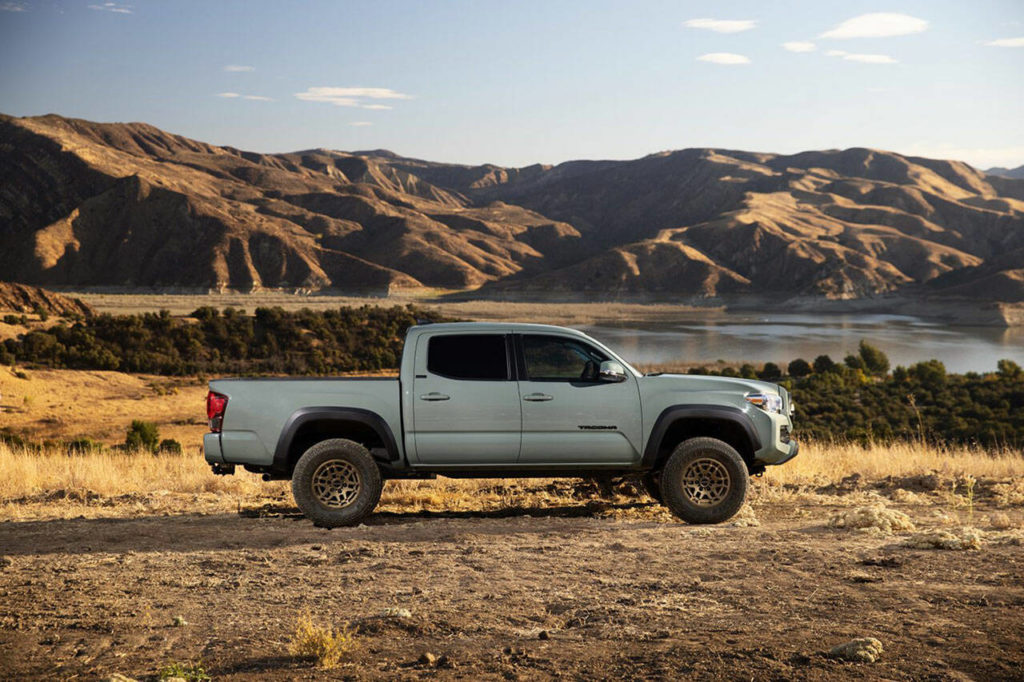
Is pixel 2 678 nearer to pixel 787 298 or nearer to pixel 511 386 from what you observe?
pixel 511 386

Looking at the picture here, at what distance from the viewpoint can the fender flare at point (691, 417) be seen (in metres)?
8.55

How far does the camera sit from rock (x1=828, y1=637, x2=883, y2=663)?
5.07 m

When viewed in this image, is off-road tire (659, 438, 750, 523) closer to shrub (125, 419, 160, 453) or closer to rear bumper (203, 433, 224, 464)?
rear bumper (203, 433, 224, 464)

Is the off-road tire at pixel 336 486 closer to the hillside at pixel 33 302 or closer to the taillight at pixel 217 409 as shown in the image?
the taillight at pixel 217 409

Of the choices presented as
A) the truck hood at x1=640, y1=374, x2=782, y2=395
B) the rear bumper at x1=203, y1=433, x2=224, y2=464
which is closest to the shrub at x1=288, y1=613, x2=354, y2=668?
the rear bumper at x1=203, y1=433, x2=224, y2=464

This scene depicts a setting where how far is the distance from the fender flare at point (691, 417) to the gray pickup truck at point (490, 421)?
1 cm

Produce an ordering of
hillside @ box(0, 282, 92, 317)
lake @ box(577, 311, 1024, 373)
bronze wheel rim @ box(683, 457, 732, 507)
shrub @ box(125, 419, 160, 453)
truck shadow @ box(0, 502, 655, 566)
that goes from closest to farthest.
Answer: truck shadow @ box(0, 502, 655, 566), bronze wheel rim @ box(683, 457, 732, 507), shrub @ box(125, 419, 160, 453), hillside @ box(0, 282, 92, 317), lake @ box(577, 311, 1024, 373)

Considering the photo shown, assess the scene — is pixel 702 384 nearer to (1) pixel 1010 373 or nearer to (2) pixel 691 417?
(2) pixel 691 417

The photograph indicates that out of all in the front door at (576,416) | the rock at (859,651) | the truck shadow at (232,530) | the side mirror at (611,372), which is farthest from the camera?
the front door at (576,416)

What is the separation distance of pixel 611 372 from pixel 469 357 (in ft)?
4.19

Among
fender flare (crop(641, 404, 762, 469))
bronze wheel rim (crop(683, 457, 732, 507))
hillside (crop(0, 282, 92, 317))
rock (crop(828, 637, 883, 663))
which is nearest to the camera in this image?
rock (crop(828, 637, 883, 663))

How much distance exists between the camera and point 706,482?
8.74m

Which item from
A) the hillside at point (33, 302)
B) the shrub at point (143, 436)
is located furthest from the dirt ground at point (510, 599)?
the hillside at point (33, 302)

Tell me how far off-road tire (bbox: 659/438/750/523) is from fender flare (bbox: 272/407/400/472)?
8.15 feet
